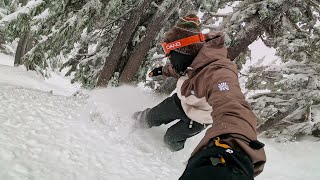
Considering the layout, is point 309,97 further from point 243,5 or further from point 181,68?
point 181,68

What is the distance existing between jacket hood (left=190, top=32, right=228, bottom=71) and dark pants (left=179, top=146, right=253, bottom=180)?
1583mm

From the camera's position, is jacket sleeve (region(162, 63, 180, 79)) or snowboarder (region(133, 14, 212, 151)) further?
jacket sleeve (region(162, 63, 180, 79))

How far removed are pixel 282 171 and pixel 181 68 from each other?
3.78 meters

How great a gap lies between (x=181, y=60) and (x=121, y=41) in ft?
12.2

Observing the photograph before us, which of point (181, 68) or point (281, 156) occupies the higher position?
point (181, 68)

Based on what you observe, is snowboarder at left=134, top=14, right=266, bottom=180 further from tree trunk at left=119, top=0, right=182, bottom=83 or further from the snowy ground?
tree trunk at left=119, top=0, right=182, bottom=83

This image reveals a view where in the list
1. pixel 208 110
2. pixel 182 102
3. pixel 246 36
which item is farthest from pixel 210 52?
pixel 246 36

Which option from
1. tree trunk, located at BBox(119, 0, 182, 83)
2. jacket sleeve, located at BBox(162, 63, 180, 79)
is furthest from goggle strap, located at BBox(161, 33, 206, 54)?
tree trunk, located at BBox(119, 0, 182, 83)

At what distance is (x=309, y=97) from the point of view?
8.48 m

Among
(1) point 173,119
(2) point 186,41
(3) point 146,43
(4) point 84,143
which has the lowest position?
(1) point 173,119

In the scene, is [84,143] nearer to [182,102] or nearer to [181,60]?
[182,102]

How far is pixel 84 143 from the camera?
394 cm

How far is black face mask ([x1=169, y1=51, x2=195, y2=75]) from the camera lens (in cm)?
392

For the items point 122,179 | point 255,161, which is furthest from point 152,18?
point 255,161
